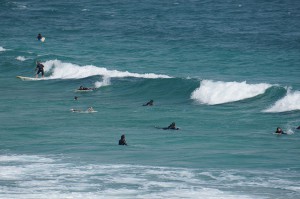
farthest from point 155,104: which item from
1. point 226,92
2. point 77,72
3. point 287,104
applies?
point 77,72

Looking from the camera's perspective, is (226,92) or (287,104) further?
(226,92)

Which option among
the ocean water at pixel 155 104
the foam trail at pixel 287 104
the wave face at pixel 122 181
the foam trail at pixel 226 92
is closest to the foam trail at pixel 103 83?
the ocean water at pixel 155 104

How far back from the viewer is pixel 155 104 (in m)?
50.5

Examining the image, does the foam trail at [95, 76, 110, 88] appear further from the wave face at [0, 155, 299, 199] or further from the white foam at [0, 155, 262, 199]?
the wave face at [0, 155, 299, 199]

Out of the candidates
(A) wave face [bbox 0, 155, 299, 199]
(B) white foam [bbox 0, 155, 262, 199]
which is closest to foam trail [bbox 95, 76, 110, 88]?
(B) white foam [bbox 0, 155, 262, 199]

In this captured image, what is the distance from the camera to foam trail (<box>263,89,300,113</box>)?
4631 cm

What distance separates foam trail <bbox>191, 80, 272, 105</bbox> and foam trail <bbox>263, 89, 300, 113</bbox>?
270 centimetres

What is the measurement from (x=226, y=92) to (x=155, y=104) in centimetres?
478

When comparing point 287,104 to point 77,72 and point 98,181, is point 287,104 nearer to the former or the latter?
point 98,181

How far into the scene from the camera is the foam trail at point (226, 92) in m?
50.8

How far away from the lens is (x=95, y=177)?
2936 cm

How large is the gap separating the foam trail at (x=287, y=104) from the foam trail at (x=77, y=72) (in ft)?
45.6

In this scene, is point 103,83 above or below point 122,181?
above

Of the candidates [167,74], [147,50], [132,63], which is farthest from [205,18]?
[167,74]
